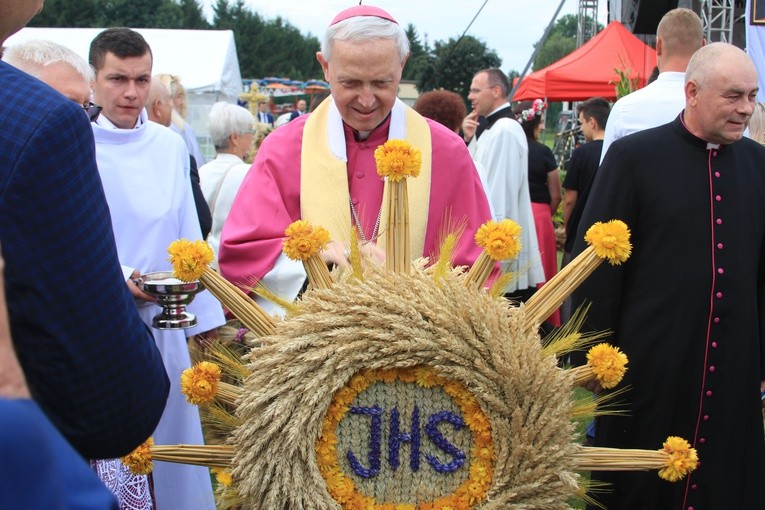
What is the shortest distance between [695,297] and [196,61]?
16.1 m

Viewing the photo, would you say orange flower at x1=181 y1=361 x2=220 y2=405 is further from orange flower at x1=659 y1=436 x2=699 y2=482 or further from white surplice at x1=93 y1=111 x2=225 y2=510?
white surplice at x1=93 y1=111 x2=225 y2=510

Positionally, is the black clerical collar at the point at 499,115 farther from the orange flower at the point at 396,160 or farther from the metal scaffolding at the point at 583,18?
the metal scaffolding at the point at 583,18

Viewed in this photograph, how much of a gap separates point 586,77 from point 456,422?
1435 cm

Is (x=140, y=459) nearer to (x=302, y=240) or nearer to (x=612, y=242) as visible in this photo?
(x=302, y=240)

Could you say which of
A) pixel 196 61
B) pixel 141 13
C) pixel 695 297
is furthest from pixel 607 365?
pixel 141 13

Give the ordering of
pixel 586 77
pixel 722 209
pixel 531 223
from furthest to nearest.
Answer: pixel 586 77 → pixel 531 223 → pixel 722 209

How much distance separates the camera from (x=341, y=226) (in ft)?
8.16

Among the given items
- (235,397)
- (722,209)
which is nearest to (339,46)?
(235,397)

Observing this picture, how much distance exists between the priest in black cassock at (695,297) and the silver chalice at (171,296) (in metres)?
1.48

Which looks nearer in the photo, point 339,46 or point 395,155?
point 395,155

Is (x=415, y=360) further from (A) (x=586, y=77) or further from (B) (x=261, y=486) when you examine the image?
(A) (x=586, y=77)

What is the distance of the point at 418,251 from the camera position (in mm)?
2498

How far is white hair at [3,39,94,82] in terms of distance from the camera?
301 centimetres

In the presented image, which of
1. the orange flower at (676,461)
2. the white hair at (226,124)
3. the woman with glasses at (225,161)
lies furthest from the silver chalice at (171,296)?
the white hair at (226,124)
